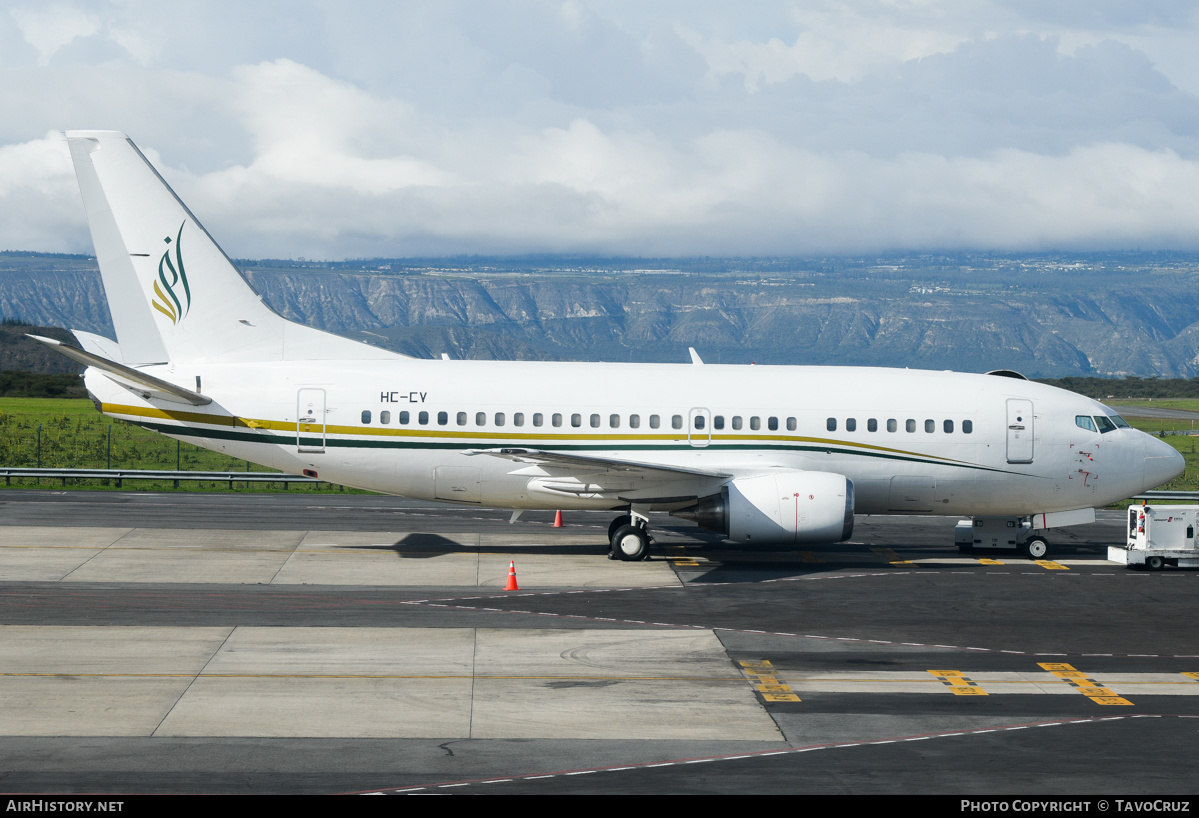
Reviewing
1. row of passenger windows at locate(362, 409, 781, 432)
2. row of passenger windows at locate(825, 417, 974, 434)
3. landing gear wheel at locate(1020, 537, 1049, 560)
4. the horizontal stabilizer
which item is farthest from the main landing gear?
the horizontal stabilizer

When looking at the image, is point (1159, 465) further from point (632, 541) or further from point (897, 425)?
point (632, 541)

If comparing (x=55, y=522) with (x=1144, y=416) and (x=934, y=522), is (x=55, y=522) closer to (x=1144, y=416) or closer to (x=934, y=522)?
(x=934, y=522)

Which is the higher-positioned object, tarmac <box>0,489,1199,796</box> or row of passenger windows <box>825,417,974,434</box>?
row of passenger windows <box>825,417,974,434</box>

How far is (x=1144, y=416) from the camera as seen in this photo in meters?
111

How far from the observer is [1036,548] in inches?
1122

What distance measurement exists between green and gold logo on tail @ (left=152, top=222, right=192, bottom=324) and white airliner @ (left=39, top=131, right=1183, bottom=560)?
0.05 meters

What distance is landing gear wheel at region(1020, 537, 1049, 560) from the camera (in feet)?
93.3

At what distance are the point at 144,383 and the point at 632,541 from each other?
1184 cm

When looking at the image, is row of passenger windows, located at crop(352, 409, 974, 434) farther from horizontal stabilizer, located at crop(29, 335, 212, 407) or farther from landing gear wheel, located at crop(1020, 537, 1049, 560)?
landing gear wheel, located at crop(1020, 537, 1049, 560)

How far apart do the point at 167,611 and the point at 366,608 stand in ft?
11.8

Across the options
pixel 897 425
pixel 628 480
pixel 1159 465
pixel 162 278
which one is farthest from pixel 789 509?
pixel 162 278

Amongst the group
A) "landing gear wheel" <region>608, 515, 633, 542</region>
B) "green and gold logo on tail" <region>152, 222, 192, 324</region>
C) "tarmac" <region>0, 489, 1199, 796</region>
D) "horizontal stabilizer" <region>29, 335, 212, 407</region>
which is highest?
"green and gold logo on tail" <region>152, 222, 192, 324</region>

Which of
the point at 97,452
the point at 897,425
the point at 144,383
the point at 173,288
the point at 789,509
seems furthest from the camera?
the point at 97,452
